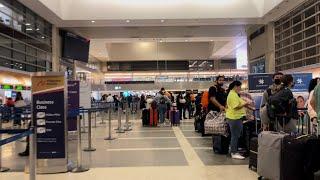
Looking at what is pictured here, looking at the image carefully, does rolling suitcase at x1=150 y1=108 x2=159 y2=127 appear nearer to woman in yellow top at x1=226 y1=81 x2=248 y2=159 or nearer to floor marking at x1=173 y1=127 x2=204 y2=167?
floor marking at x1=173 y1=127 x2=204 y2=167

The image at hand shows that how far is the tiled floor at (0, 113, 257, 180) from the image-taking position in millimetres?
6238

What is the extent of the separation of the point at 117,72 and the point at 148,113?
68.7 feet

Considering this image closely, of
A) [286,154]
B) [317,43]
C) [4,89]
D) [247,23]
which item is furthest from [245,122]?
[4,89]

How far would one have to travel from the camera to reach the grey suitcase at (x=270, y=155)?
517 cm

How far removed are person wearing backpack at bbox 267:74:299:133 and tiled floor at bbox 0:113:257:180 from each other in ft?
2.91

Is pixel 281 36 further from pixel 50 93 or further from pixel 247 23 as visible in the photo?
pixel 50 93

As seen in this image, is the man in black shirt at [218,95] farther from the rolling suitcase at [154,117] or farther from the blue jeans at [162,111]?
the blue jeans at [162,111]

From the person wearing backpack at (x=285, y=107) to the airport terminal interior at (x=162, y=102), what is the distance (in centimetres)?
1

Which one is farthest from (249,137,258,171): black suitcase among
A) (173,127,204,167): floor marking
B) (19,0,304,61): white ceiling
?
(19,0,304,61): white ceiling

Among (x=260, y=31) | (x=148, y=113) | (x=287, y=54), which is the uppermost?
(x=260, y=31)

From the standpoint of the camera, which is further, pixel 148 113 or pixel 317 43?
pixel 148 113

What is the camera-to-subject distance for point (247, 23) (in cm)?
1711

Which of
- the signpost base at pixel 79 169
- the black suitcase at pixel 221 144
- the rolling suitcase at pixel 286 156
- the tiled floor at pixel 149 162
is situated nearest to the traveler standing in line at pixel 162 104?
the tiled floor at pixel 149 162

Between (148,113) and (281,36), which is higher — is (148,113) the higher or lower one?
the lower one
